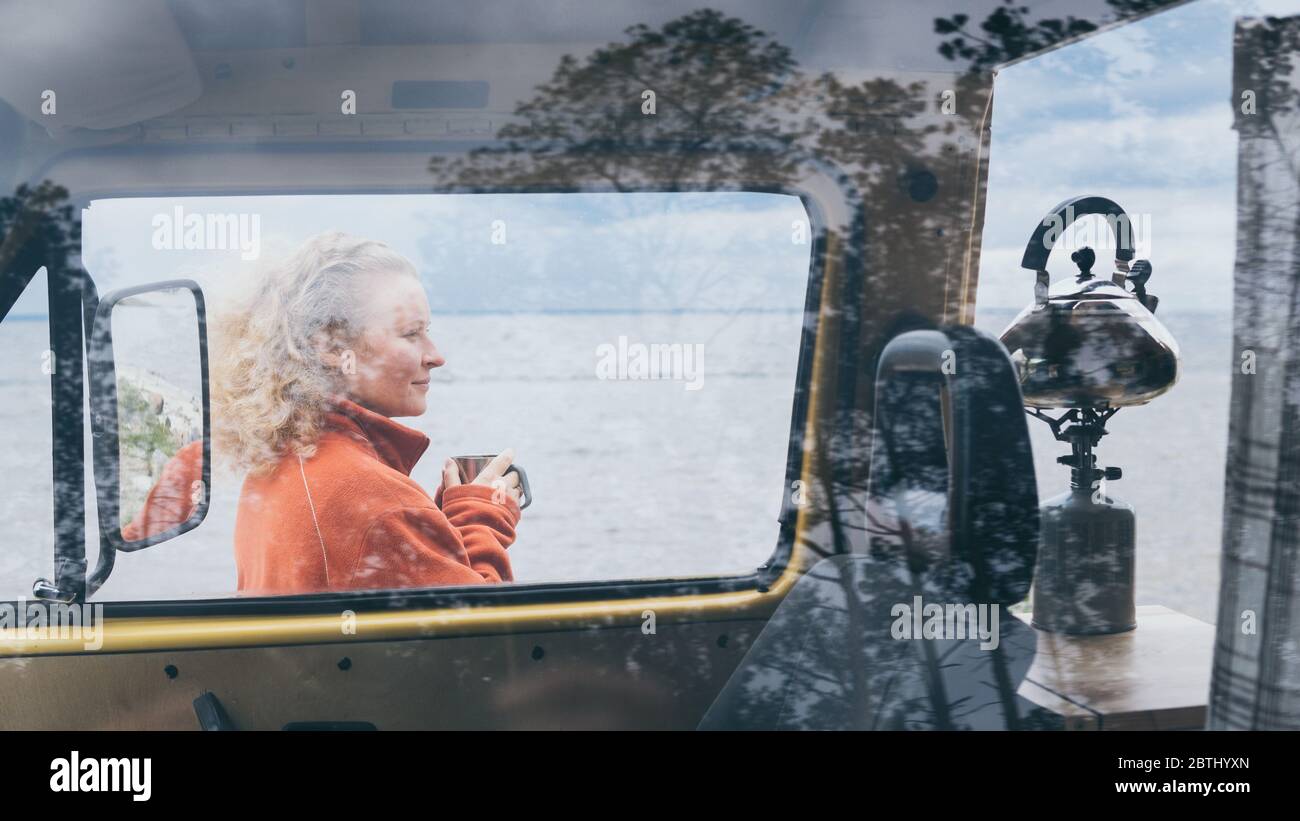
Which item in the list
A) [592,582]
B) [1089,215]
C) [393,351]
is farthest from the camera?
[592,582]

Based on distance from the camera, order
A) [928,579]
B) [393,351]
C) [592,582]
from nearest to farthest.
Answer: [928,579], [393,351], [592,582]

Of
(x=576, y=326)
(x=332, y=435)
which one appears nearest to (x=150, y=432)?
(x=332, y=435)

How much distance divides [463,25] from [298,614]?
0.89 meters

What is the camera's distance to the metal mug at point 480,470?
1507 mm

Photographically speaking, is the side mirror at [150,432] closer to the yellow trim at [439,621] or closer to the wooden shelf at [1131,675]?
the yellow trim at [439,621]

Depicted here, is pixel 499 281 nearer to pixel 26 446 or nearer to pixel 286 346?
pixel 286 346

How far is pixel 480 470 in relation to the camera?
5.05 ft

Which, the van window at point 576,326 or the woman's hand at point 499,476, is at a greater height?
the van window at point 576,326

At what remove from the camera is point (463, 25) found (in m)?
1.44

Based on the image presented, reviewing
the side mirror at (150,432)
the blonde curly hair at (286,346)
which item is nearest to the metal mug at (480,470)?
the blonde curly hair at (286,346)

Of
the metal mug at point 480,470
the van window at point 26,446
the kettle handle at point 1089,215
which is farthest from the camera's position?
the metal mug at point 480,470

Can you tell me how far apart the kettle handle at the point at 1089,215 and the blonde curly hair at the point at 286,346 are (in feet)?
2.98

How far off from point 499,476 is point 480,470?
0.04 m
